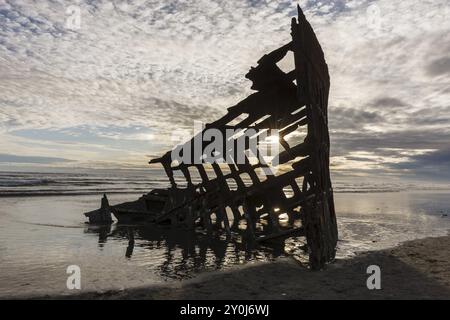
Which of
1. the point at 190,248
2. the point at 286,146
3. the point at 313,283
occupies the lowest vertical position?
the point at 313,283

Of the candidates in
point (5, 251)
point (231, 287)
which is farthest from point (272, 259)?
point (5, 251)

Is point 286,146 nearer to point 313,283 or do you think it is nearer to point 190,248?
point 190,248

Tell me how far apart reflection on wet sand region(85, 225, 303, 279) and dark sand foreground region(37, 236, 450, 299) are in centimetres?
83

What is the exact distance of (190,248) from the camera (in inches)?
451

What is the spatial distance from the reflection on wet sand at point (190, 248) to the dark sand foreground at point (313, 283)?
83 cm

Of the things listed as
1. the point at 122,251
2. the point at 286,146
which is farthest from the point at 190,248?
the point at 286,146

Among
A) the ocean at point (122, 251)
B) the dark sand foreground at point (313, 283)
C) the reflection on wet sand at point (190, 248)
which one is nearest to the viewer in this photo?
the dark sand foreground at point (313, 283)

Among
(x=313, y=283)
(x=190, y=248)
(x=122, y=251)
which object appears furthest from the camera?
(x=190, y=248)

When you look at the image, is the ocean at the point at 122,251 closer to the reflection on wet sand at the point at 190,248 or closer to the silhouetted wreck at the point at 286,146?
the reflection on wet sand at the point at 190,248

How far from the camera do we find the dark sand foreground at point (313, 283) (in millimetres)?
6770

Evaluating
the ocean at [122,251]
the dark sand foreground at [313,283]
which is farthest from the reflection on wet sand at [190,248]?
the dark sand foreground at [313,283]

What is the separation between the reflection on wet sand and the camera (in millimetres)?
9273

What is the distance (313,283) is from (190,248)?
4827mm
